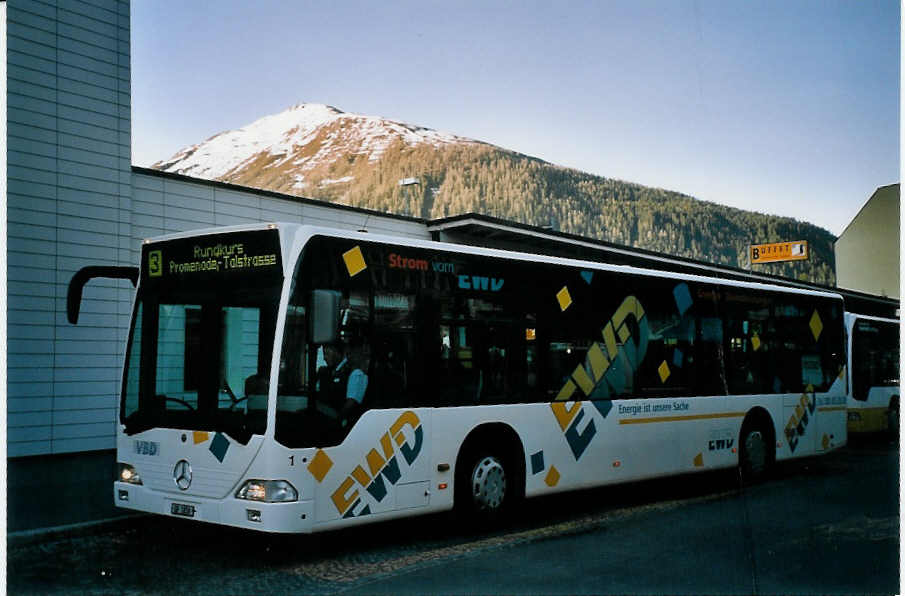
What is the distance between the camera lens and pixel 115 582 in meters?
7.11

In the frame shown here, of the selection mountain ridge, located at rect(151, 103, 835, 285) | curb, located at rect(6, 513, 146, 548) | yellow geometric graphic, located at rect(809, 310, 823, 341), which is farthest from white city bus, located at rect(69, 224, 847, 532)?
mountain ridge, located at rect(151, 103, 835, 285)

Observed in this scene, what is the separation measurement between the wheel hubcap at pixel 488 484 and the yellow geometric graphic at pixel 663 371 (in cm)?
308

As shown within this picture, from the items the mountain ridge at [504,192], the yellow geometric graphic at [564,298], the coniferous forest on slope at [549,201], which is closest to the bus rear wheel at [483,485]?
the yellow geometric graphic at [564,298]

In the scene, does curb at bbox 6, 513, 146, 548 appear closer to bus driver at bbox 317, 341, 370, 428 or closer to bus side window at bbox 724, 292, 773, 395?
bus driver at bbox 317, 341, 370, 428

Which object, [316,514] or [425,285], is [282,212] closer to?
[425,285]

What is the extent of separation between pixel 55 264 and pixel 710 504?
10.00 m

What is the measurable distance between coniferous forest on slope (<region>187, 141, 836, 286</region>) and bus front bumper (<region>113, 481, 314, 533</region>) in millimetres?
14235

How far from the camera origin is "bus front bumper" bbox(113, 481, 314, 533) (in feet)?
24.0

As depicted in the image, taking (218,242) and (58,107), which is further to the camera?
(58,107)

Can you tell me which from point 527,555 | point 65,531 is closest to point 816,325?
point 527,555

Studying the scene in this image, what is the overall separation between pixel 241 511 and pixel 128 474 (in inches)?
59.2

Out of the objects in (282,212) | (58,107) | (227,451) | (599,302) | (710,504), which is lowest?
(710,504)

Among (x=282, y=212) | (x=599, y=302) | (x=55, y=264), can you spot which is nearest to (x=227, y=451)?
(x=599, y=302)

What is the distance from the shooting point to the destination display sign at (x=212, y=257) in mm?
7721
